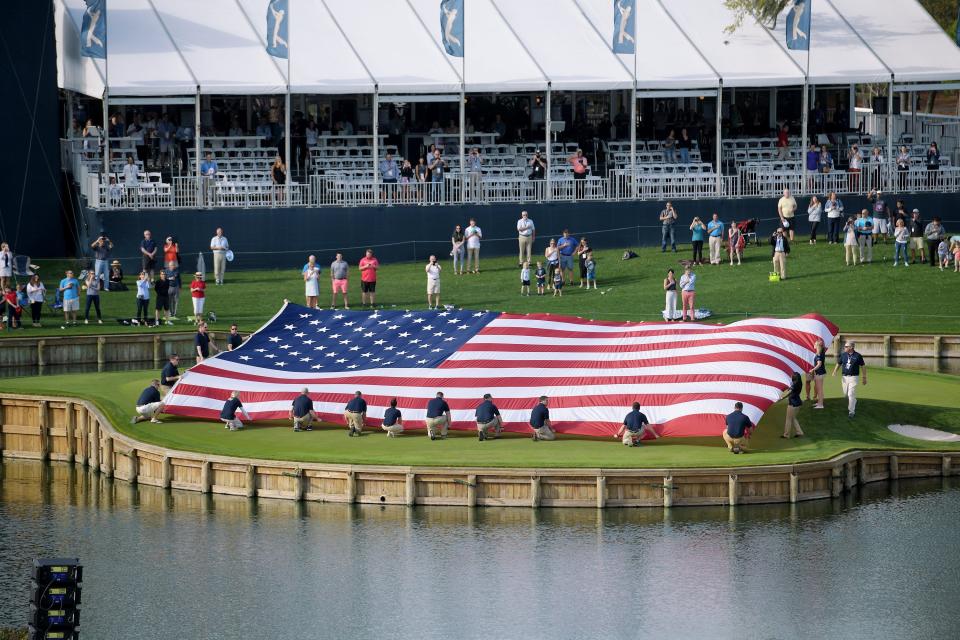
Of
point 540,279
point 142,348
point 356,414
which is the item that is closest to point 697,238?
point 540,279

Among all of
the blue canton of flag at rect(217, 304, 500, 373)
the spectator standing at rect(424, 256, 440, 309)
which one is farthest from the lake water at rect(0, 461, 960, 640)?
the spectator standing at rect(424, 256, 440, 309)

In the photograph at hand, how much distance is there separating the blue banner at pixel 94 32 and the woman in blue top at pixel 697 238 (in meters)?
18.9

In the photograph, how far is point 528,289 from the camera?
51.2 metres

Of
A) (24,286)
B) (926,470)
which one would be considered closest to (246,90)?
(24,286)

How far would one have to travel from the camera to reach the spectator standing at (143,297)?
156 ft

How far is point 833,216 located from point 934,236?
142 inches

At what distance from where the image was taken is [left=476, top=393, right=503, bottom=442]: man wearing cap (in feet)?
115

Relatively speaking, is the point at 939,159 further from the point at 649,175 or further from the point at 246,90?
the point at 246,90

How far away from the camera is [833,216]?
56031 millimetres

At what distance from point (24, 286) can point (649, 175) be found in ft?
68.4

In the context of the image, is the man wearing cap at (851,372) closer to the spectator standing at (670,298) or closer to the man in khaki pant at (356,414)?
the man in khaki pant at (356,414)

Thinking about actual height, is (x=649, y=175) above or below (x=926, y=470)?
above

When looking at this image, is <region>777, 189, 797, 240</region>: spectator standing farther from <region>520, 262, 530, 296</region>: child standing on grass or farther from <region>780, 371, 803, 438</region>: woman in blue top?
<region>780, 371, 803, 438</region>: woman in blue top

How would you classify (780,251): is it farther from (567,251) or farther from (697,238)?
(567,251)
